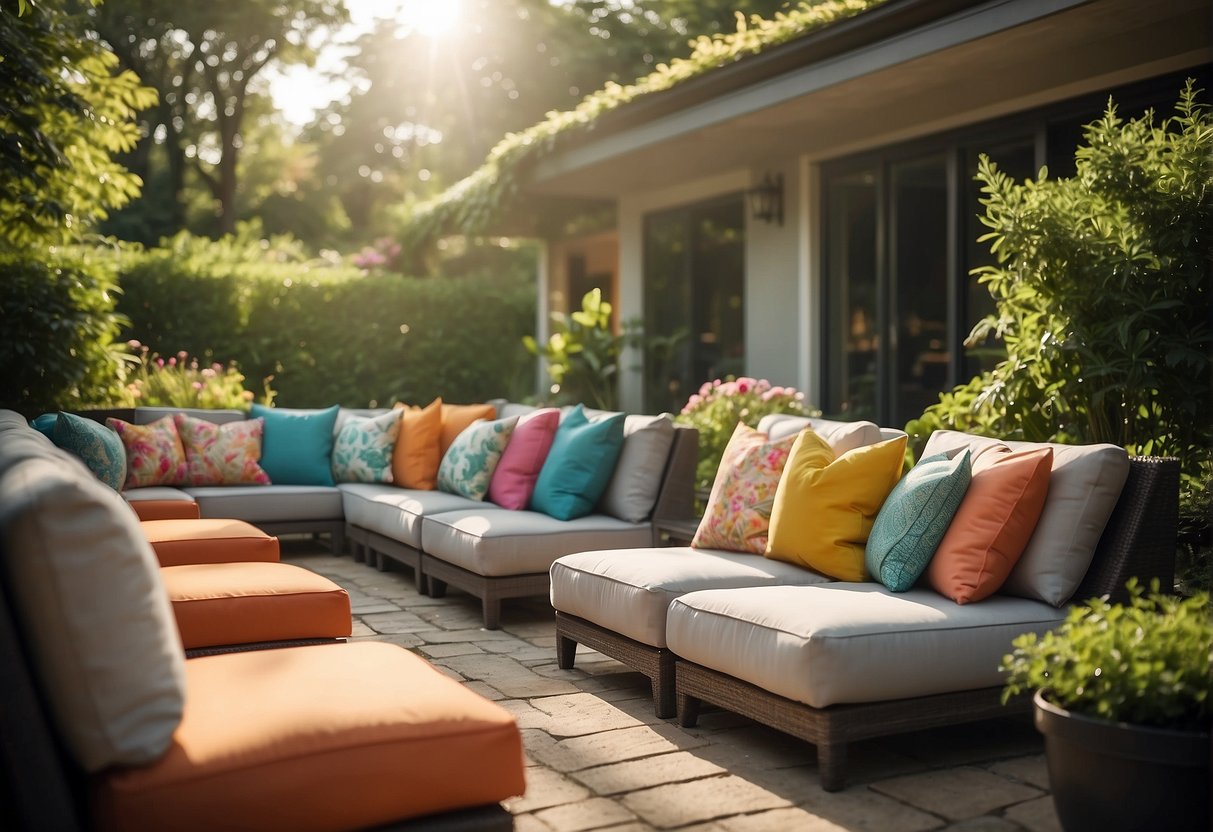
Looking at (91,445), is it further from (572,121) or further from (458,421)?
(572,121)

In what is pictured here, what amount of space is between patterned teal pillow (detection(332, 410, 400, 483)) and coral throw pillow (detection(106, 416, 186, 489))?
91 centimetres

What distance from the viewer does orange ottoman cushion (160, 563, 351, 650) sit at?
3195 mm

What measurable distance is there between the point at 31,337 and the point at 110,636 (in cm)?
626

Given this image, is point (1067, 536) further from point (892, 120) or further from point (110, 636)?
point (892, 120)

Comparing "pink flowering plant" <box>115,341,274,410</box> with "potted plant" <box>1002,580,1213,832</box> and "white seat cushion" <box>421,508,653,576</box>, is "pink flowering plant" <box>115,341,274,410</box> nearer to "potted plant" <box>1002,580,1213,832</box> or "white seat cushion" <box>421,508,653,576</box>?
"white seat cushion" <box>421,508,653,576</box>

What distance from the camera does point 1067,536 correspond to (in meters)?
3.04

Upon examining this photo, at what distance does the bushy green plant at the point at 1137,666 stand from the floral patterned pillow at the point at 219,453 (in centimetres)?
515

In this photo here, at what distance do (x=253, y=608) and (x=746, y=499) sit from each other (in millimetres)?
1708

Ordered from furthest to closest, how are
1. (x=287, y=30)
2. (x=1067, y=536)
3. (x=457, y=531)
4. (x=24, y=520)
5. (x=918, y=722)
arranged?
(x=287, y=30) → (x=457, y=531) → (x=1067, y=536) → (x=918, y=722) → (x=24, y=520)

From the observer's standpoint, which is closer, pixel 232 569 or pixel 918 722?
pixel 918 722

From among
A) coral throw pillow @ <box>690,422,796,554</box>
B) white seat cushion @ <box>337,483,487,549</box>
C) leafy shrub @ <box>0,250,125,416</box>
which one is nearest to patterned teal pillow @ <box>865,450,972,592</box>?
coral throw pillow @ <box>690,422,796,554</box>

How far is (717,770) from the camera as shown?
9.44ft

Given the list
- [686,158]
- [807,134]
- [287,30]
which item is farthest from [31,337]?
[287,30]

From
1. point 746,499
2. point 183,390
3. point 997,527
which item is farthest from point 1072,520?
point 183,390
